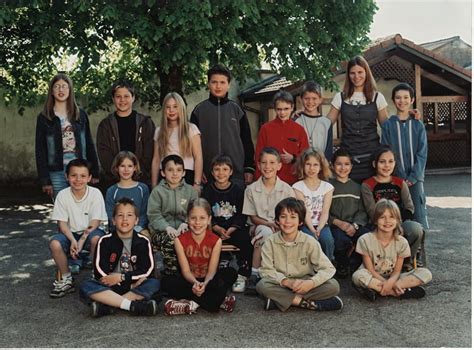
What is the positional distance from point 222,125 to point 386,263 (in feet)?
6.90

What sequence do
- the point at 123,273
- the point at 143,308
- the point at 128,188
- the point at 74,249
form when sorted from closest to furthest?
1. the point at 143,308
2. the point at 123,273
3. the point at 74,249
4. the point at 128,188

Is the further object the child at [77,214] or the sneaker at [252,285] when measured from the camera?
the child at [77,214]

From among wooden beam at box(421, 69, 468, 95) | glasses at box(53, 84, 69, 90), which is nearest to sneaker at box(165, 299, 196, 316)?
glasses at box(53, 84, 69, 90)

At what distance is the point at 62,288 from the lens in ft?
16.1

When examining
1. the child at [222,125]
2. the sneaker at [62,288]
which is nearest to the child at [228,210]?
the child at [222,125]

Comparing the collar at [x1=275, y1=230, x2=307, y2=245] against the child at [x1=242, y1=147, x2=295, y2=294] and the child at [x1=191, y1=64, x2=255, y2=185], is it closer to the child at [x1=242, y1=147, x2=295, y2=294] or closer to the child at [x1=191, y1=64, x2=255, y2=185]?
the child at [x1=242, y1=147, x2=295, y2=294]

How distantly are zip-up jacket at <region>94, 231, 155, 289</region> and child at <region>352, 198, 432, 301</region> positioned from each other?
1.67m

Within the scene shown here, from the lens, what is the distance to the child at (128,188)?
211 inches

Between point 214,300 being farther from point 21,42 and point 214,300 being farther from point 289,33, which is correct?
point 21,42

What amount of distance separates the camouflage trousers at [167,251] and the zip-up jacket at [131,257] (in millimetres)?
260

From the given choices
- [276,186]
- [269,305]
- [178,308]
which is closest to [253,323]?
[269,305]

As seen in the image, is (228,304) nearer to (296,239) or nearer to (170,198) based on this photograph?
(296,239)

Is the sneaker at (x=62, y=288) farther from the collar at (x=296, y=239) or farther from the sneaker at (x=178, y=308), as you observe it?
the collar at (x=296, y=239)

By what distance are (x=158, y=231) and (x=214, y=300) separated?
3.38 feet
